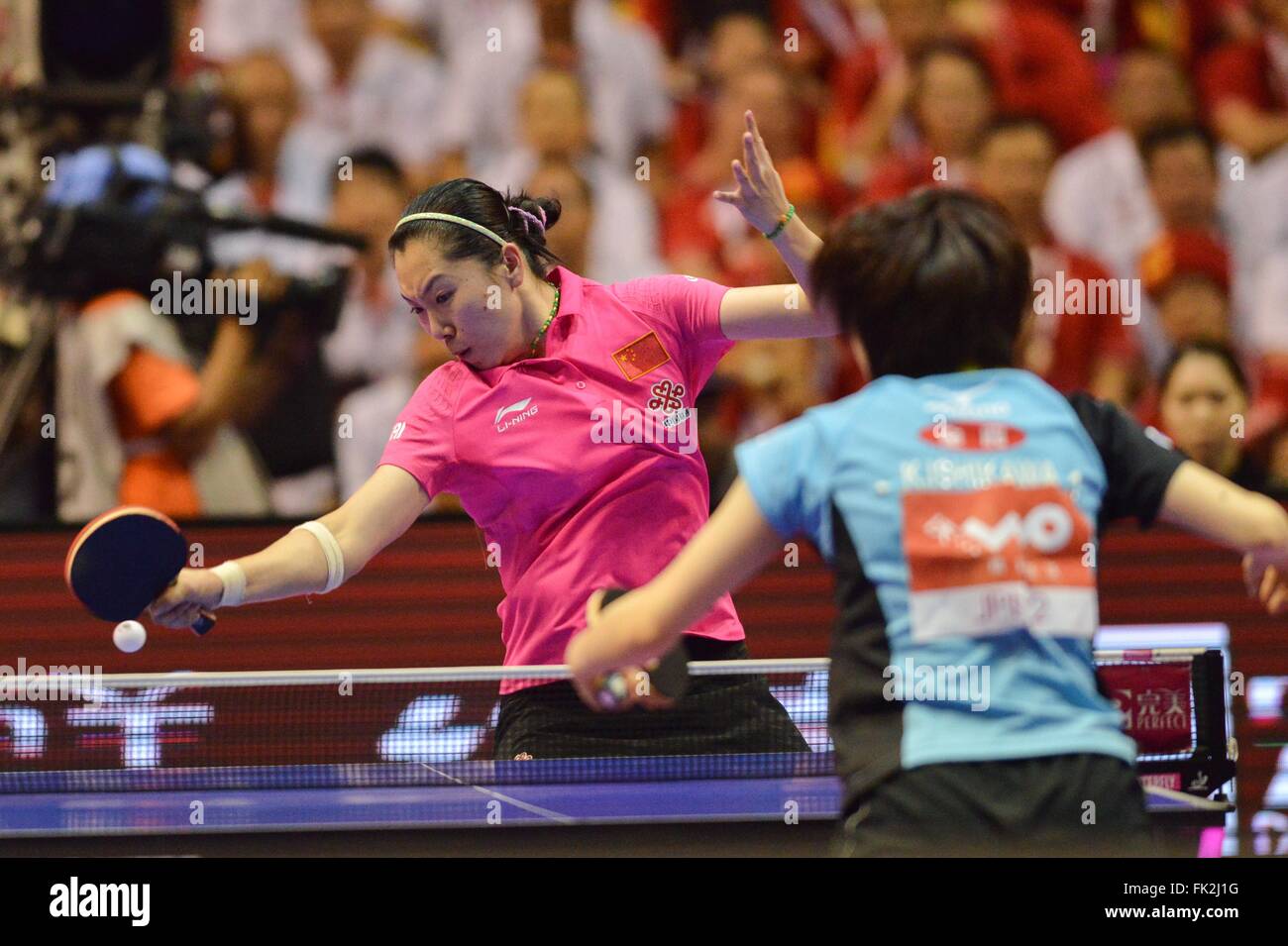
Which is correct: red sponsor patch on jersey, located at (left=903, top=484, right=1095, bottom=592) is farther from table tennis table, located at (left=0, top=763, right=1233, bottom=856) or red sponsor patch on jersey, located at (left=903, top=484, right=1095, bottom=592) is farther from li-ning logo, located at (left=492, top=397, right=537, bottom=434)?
li-ning logo, located at (left=492, top=397, right=537, bottom=434)

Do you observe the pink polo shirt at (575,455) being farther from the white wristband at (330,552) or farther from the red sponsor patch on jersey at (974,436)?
the red sponsor patch on jersey at (974,436)

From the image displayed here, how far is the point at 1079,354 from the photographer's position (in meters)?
7.29


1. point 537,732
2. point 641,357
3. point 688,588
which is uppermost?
point 641,357

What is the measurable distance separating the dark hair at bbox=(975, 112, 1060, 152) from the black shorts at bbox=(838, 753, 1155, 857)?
18.3ft

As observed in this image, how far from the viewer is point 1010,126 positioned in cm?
751

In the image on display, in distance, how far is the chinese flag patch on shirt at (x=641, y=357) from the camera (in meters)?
3.91

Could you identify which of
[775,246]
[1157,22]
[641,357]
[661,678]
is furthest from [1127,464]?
[1157,22]

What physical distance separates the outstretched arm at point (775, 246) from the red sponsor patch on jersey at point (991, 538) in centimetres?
156

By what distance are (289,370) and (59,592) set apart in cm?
132

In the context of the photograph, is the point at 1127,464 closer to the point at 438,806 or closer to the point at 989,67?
the point at 438,806

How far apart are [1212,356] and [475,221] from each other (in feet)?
12.3

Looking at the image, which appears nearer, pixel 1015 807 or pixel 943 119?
pixel 1015 807
